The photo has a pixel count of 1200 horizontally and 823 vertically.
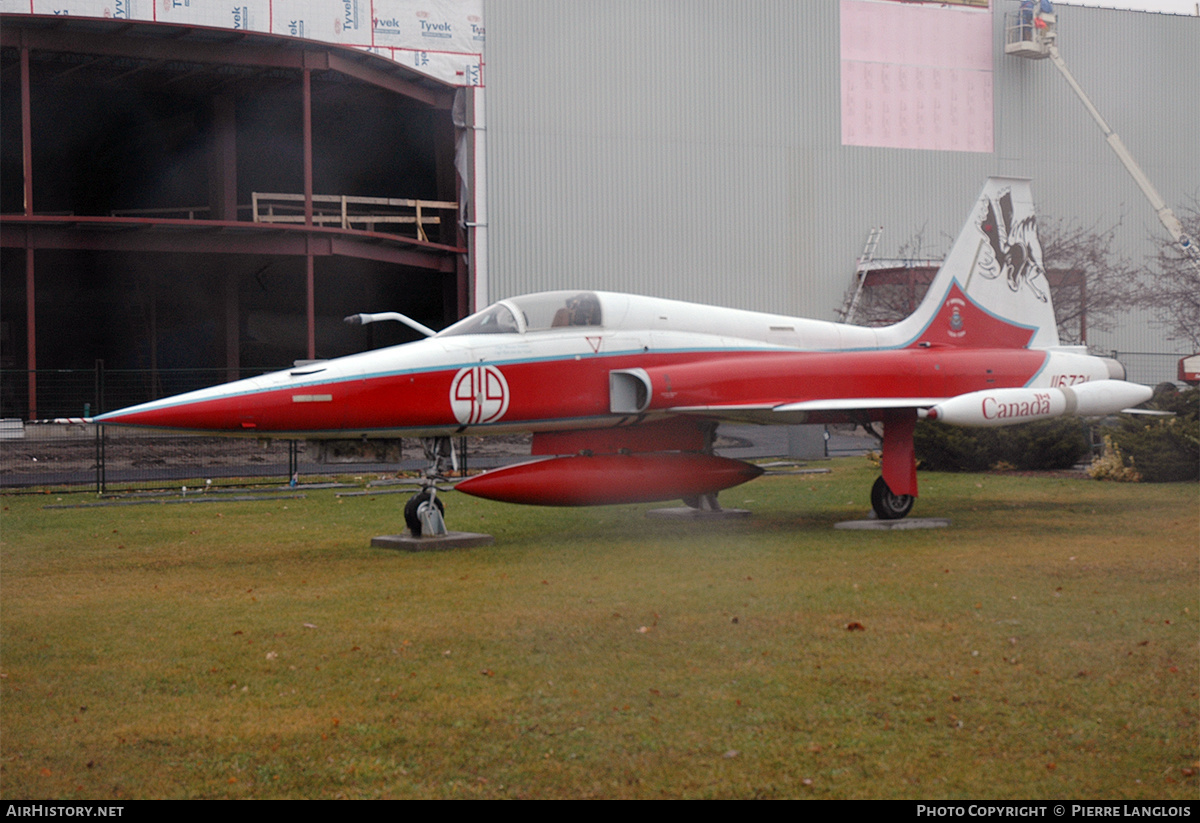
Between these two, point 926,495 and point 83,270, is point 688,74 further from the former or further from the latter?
point 83,270

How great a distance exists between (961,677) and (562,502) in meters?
6.11

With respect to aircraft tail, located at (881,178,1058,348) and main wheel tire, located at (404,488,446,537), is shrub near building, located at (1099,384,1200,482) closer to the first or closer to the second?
aircraft tail, located at (881,178,1058,348)

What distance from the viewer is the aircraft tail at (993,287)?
14312 mm

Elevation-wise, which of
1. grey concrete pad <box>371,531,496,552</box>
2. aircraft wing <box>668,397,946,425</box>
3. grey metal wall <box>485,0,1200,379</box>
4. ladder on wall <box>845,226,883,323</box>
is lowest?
grey concrete pad <box>371,531,496,552</box>

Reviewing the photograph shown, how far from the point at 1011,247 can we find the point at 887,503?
13.9ft

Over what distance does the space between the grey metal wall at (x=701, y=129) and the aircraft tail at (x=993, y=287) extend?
14577mm

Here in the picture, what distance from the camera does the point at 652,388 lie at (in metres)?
11.8

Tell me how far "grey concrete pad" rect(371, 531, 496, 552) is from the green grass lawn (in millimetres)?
261

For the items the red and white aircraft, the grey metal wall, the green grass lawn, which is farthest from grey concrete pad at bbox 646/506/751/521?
the grey metal wall

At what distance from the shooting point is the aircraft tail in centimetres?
1431

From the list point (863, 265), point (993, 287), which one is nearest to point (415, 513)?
point (993, 287)

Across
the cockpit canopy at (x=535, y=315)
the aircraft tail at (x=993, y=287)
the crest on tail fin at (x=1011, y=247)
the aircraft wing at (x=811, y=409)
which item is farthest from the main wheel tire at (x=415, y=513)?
the crest on tail fin at (x=1011, y=247)

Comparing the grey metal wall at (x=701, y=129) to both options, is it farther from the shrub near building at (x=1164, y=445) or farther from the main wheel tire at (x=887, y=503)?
the main wheel tire at (x=887, y=503)

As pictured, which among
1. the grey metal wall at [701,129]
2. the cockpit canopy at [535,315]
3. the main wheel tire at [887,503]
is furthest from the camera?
the grey metal wall at [701,129]
